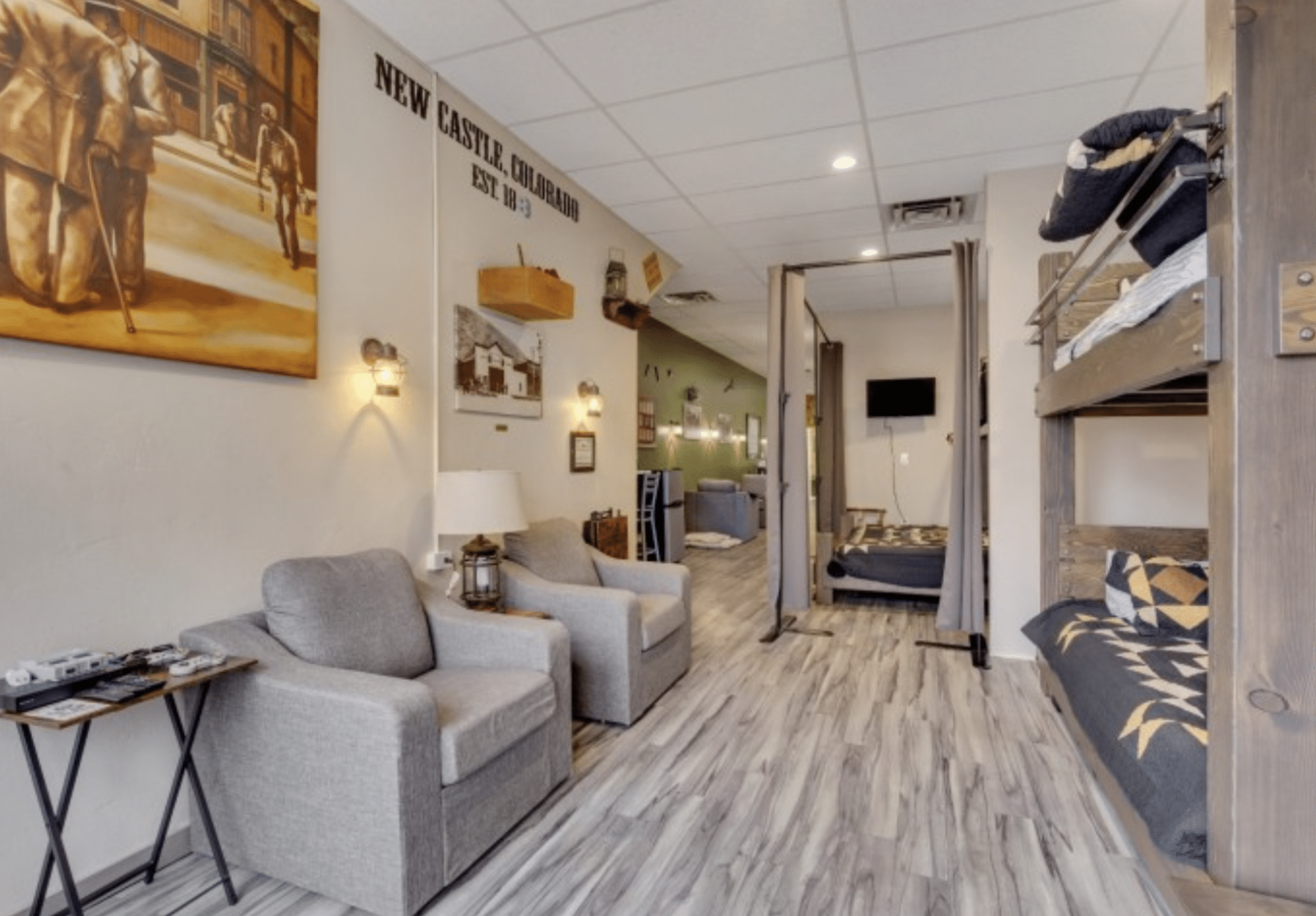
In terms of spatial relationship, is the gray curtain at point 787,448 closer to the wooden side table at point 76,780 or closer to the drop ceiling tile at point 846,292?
the drop ceiling tile at point 846,292

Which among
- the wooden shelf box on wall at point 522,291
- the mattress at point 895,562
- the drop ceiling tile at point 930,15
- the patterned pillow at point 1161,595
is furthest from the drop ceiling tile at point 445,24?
the mattress at point 895,562

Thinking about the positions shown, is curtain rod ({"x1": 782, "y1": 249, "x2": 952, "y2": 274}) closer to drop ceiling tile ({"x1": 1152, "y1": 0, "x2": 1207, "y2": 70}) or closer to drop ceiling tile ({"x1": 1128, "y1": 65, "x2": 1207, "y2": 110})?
drop ceiling tile ({"x1": 1128, "y1": 65, "x2": 1207, "y2": 110})

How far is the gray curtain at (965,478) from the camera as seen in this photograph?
3965mm

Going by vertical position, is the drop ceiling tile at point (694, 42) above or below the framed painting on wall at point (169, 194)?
above

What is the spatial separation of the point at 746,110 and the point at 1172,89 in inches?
78.0

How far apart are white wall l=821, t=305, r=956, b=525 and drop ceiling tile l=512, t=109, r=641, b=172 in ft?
14.0

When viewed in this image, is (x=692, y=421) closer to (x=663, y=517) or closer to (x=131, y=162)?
(x=663, y=517)

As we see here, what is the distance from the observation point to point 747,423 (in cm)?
1250

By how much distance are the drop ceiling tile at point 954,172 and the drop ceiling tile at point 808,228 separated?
35 centimetres

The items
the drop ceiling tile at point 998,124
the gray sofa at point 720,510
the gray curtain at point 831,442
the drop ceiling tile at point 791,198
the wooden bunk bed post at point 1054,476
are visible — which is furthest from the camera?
the gray sofa at point 720,510

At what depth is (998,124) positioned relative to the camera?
3.40 m

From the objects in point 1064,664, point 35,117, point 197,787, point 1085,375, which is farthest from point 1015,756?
point 35,117

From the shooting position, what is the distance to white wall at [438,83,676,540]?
3.17 meters

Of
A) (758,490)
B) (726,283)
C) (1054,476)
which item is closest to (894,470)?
(726,283)
